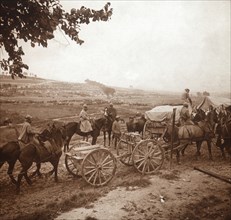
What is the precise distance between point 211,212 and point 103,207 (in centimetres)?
297

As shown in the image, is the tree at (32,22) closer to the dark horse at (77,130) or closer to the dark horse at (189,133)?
the dark horse at (189,133)

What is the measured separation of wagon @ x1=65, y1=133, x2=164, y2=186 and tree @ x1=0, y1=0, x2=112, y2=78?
14.2ft

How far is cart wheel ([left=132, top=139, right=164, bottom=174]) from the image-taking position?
9.35 meters

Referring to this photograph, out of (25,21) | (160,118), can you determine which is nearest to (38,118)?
(160,118)

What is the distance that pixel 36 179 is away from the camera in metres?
9.82

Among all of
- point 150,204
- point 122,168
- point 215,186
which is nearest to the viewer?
point 150,204

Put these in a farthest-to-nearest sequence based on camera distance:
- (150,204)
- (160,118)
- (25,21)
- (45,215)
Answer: (160,118) → (150,204) → (45,215) → (25,21)

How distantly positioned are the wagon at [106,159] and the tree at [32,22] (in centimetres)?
431

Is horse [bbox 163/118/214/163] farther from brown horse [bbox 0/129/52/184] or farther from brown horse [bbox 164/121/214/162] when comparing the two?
brown horse [bbox 0/129/52/184]

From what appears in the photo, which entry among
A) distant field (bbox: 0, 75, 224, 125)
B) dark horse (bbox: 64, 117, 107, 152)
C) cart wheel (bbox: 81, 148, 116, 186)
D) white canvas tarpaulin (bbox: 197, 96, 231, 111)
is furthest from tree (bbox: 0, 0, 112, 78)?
distant field (bbox: 0, 75, 224, 125)

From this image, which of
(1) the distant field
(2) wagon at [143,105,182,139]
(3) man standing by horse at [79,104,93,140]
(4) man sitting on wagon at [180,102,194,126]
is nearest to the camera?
(4) man sitting on wagon at [180,102,194,126]

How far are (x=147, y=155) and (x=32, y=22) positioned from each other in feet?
21.7

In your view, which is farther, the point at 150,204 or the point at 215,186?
the point at 215,186

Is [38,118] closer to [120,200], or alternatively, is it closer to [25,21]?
[120,200]
